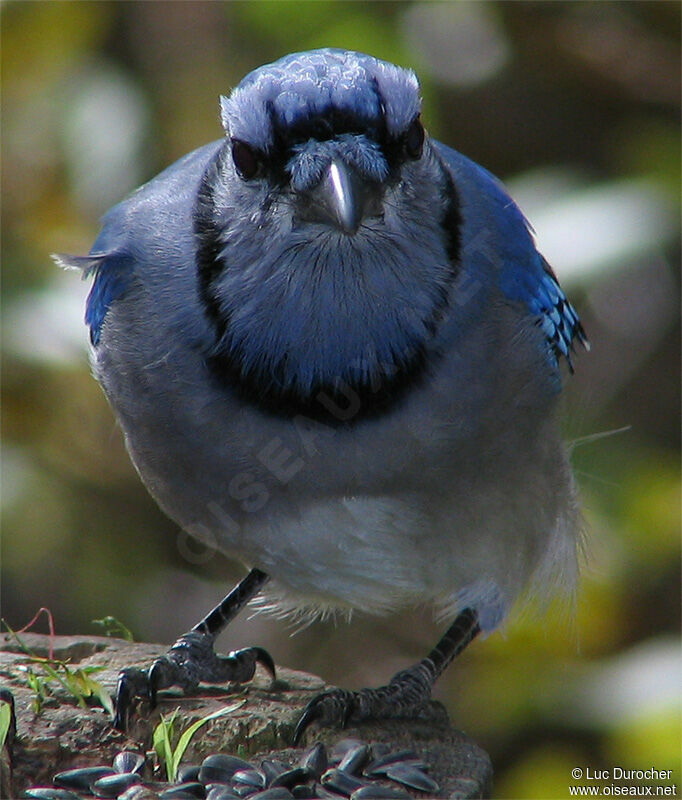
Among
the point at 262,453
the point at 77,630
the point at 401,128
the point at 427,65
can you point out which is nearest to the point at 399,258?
the point at 401,128

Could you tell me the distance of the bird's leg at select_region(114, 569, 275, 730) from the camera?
9.18ft

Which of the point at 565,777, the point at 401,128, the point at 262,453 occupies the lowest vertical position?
the point at 565,777

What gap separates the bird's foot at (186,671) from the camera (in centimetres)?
278

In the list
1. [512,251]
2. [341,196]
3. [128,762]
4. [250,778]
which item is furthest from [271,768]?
[512,251]

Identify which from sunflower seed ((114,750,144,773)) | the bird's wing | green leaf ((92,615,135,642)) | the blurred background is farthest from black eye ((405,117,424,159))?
green leaf ((92,615,135,642))

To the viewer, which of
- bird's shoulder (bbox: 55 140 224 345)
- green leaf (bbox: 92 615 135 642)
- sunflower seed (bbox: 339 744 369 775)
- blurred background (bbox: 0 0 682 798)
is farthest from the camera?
blurred background (bbox: 0 0 682 798)

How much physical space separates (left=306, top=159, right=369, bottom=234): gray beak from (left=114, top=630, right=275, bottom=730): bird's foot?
1.12 meters

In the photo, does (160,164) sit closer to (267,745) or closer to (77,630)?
(77,630)

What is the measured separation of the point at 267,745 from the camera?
268 centimetres

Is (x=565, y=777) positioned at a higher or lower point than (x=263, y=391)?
lower

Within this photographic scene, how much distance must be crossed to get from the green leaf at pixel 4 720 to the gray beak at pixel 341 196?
114 centimetres

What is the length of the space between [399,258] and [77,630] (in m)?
2.77

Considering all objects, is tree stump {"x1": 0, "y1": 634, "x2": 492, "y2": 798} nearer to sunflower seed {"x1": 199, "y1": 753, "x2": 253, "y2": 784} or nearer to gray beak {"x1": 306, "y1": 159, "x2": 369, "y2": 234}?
sunflower seed {"x1": 199, "y1": 753, "x2": 253, "y2": 784}

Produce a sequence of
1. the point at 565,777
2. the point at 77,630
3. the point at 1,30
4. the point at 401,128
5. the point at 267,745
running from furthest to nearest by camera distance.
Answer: the point at 77,630 → the point at 1,30 → the point at 565,777 → the point at 267,745 → the point at 401,128
